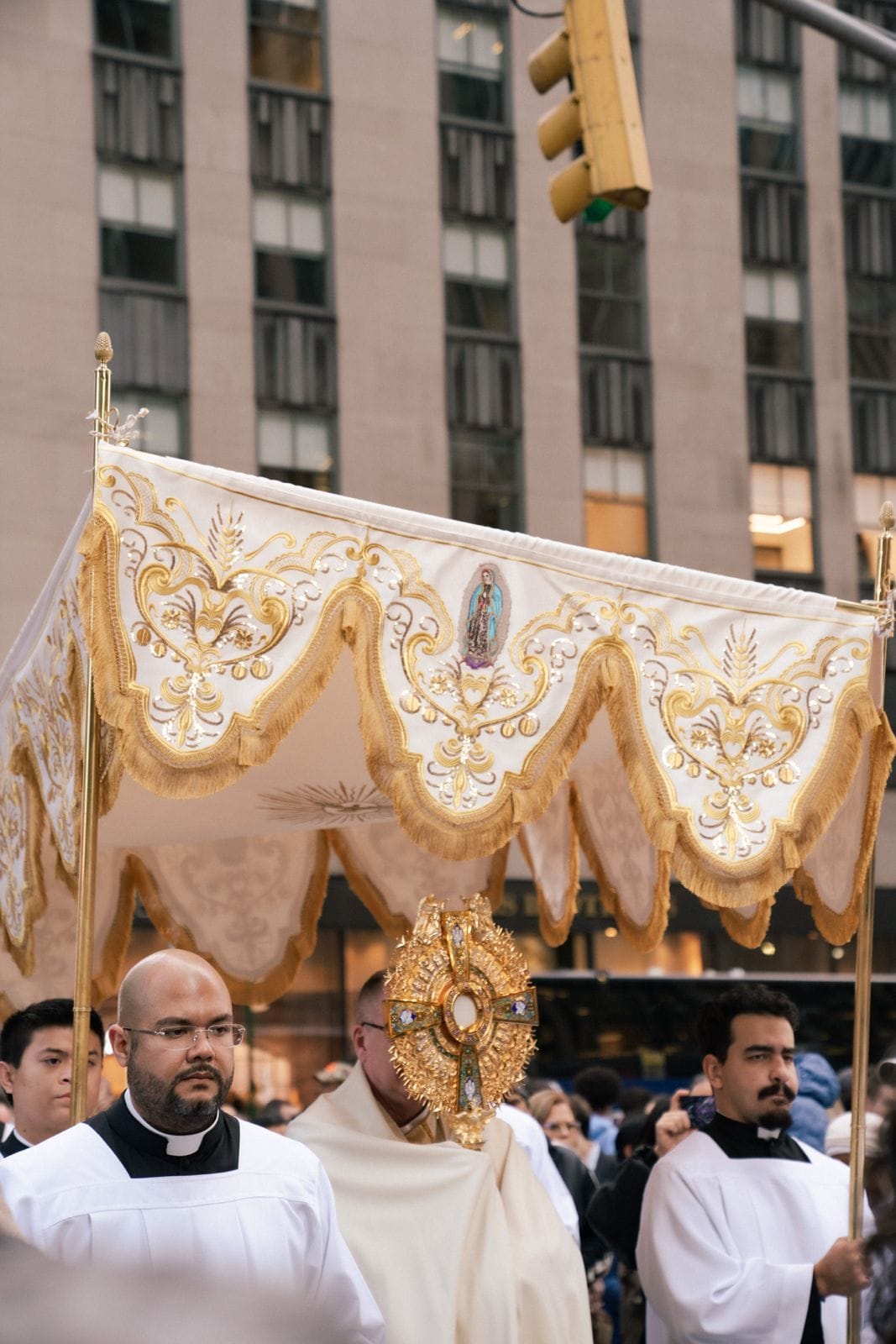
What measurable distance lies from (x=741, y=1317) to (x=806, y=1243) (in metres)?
0.46

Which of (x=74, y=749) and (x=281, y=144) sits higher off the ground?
(x=281, y=144)

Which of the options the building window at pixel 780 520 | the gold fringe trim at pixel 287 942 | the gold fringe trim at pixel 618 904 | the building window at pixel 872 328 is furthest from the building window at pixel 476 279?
the gold fringe trim at pixel 618 904

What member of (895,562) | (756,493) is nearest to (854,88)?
(756,493)

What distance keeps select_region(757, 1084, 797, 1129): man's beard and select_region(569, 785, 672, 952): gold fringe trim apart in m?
0.85

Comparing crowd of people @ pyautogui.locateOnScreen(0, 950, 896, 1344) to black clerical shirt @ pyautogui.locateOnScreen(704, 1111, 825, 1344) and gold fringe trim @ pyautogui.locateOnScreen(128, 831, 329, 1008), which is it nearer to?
→ black clerical shirt @ pyautogui.locateOnScreen(704, 1111, 825, 1344)

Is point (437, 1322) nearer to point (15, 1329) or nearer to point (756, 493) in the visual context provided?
point (15, 1329)

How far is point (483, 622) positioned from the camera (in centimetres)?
595

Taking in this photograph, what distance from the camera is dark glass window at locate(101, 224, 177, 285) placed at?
24.2 m

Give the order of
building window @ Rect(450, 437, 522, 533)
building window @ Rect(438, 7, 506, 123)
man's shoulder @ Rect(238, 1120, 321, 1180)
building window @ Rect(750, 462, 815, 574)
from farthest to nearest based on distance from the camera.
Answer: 1. building window @ Rect(750, 462, 815, 574)
2. building window @ Rect(438, 7, 506, 123)
3. building window @ Rect(450, 437, 522, 533)
4. man's shoulder @ Rect(238, 1120, 321, 1180)

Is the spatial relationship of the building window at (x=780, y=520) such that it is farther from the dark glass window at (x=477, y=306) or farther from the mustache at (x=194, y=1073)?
the mustache at (x=194, y=1073)

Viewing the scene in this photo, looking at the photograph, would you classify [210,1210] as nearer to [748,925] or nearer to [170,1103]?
[170,1103]

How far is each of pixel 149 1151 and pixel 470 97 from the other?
23.3 meters

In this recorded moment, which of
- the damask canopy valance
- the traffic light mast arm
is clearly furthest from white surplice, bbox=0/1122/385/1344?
the traffic light mast arm

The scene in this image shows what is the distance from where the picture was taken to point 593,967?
25594 mm
